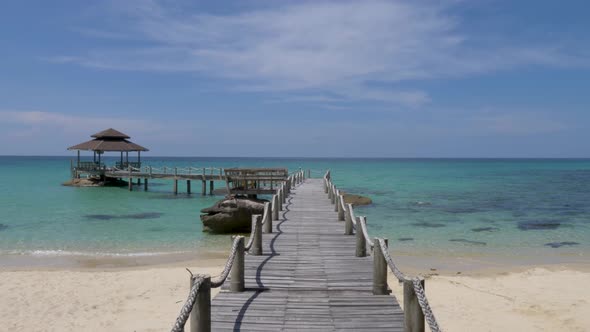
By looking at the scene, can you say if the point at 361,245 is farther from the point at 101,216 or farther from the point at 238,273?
the point at 101,216

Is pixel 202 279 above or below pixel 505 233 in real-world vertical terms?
above

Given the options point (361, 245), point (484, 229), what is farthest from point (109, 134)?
point (361, 245)

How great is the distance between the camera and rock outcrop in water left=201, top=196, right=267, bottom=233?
872 inches

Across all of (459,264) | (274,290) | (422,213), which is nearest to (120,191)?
(422,213)

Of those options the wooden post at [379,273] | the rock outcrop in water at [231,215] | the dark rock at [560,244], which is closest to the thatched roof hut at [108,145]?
the rock outcrop in water at [231,215]

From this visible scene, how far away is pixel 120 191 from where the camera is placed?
45.5 m

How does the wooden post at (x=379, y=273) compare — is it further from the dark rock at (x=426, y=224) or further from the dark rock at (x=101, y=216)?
the dark rock at (x=101, y=216)

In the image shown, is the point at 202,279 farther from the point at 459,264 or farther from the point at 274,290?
the point at 459,264

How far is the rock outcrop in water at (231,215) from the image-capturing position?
72.6 feet

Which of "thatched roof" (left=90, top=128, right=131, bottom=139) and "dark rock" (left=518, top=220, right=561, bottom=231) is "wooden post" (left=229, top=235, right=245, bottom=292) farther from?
"thatched roof" (left=90, top=128, right=131, bottom=139)

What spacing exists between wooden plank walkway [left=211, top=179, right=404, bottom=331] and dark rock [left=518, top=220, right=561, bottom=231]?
18202mm

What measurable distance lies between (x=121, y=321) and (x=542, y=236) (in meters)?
20.4

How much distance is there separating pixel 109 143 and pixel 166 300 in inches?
1553

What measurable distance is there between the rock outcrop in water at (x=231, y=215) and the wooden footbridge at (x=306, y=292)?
11.4m
